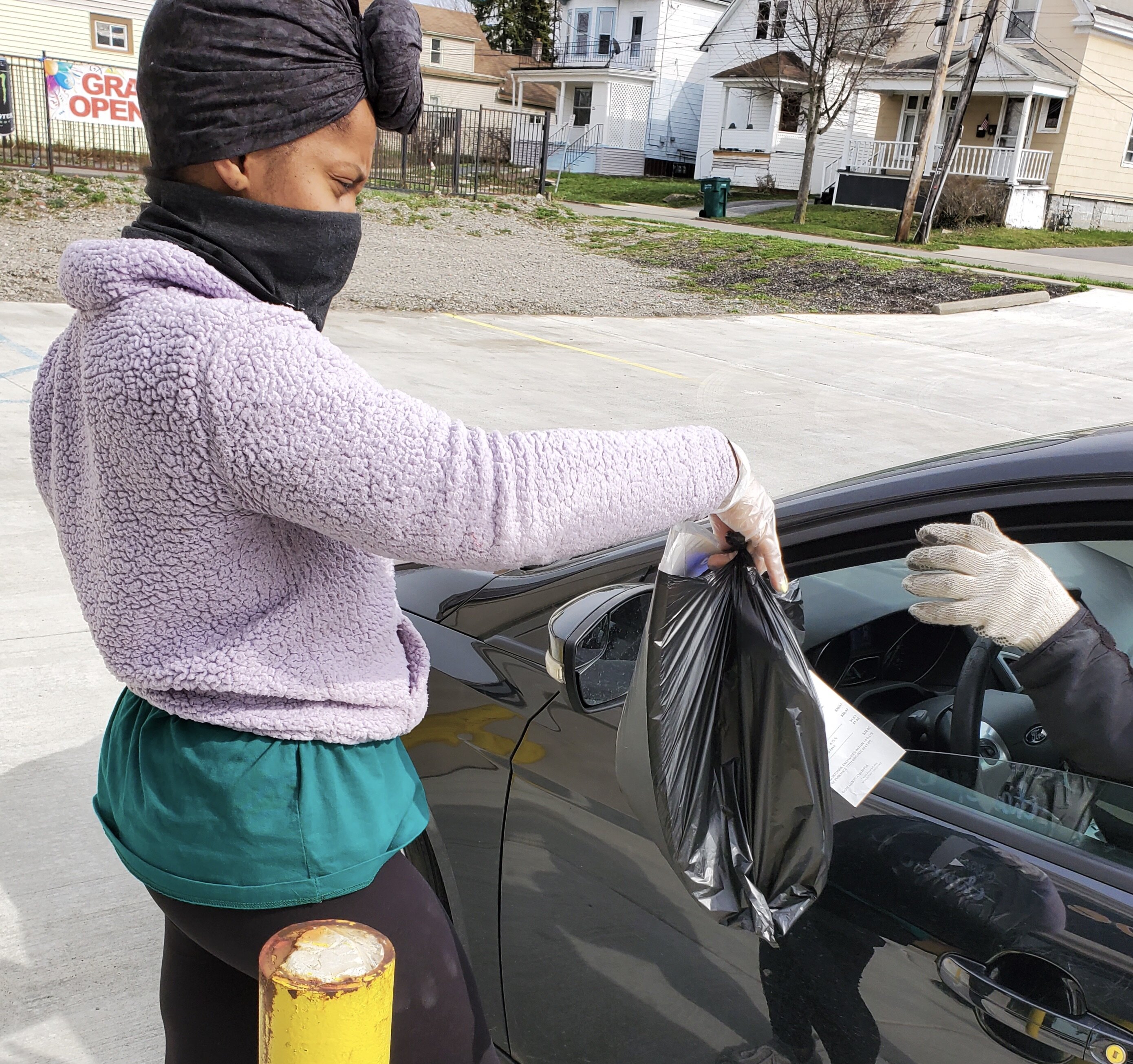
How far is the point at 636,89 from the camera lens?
44.7 meters

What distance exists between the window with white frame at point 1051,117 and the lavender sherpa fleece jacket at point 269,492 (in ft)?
117

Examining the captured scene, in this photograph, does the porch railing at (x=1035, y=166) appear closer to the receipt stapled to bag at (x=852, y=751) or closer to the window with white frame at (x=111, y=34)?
the window with white frame at (x=111, y=34)

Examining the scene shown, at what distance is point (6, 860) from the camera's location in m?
2.92

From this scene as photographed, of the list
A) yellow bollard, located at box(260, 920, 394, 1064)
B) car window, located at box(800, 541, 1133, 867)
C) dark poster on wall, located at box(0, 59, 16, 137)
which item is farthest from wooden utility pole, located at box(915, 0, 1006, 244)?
yellow bollard, located at box(260, 920, 394, 1064)

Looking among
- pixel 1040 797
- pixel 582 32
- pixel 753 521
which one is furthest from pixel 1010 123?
pixel 753 521

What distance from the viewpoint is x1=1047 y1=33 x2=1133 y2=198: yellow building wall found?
3159 cm

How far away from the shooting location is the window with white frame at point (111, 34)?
2619 centimetres

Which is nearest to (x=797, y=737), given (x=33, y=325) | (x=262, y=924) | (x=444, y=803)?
(x=262, y=924)

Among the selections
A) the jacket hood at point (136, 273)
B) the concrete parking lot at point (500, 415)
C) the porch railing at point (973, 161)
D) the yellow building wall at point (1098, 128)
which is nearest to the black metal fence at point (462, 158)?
the porch railing at point (973, 161)

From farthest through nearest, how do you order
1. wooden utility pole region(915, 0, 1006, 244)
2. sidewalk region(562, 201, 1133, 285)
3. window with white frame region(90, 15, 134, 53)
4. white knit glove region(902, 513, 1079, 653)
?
window with white frame region(90, 15, 134, 53) < wooden utility pole region(915, 0, 1006, 244) < sidewalk region(562, 201, 1133, 285) < white knit glove region(902, 513, 1079, 653)

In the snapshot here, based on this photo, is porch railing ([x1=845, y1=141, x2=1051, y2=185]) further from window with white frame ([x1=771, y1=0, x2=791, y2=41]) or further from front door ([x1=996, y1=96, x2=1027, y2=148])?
window with white frame ([x1=771, y1=0, x2=791, y2=41])

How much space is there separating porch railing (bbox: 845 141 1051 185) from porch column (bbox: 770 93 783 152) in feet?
12.3

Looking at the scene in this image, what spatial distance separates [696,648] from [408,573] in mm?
1211

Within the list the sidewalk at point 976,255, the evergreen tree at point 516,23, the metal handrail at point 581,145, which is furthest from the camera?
the evergreen tree at point 516,23
